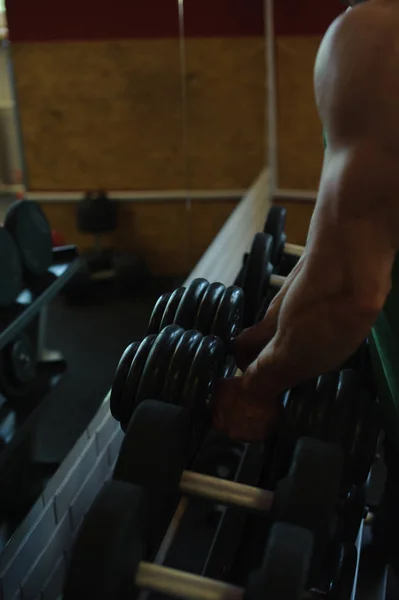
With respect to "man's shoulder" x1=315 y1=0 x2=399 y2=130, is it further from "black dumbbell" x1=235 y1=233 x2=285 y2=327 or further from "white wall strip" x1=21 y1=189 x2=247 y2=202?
"white wall strip" x1=21 y1=189 x2=247 y2=202

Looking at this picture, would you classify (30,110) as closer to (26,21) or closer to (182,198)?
(26,21)

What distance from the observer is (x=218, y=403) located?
929 mm

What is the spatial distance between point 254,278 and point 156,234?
1109 mm

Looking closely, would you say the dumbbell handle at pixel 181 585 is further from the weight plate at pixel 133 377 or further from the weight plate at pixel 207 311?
the weight plate at pixel 207 311

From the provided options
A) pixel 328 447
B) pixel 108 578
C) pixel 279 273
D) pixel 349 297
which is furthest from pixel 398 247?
pixel 279 273

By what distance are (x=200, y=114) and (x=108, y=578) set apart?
199cm

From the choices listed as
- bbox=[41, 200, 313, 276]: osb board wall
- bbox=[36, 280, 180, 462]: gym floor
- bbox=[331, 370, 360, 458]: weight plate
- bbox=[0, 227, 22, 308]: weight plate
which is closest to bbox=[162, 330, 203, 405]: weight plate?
bbox=[331, 370, 360, 458]: weight plate

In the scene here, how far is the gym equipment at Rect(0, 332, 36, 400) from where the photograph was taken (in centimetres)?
163

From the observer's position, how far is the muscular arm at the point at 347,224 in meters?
0.64

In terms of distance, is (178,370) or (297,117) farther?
(297,117)

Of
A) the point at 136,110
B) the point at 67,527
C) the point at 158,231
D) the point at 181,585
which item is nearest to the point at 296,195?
the point at 158,231

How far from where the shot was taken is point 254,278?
53.5 inches

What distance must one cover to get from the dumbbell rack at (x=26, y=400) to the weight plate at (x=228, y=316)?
494 millimetres

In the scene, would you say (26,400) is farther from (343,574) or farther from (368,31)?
(368,31)
